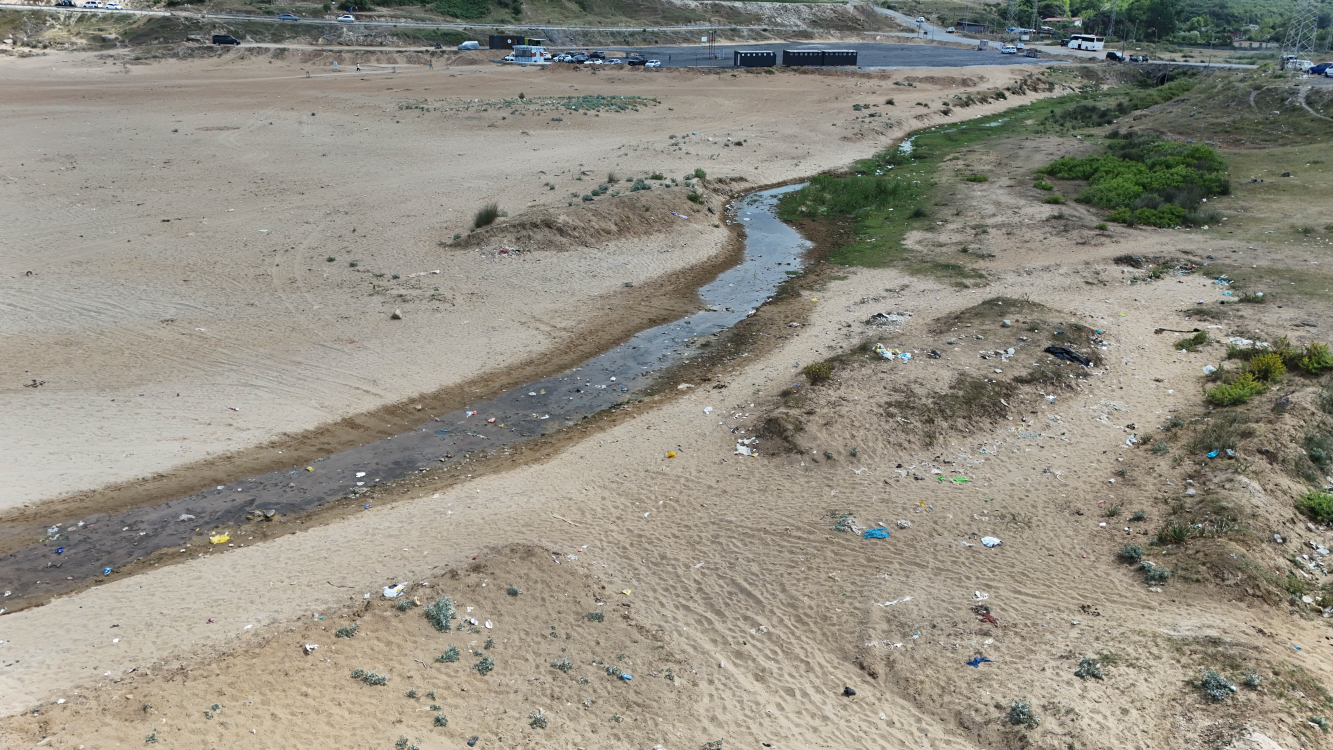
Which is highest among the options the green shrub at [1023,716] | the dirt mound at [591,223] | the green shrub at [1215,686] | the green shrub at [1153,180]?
the green shrub at [1153,180]

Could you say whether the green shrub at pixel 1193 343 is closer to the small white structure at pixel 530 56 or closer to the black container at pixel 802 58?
the black container at pixel 802 58

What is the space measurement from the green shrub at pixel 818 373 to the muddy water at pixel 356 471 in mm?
3409

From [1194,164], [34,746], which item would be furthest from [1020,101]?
[34,746]

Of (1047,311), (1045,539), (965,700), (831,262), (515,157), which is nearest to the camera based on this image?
(965,700)

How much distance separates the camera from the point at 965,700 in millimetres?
8922

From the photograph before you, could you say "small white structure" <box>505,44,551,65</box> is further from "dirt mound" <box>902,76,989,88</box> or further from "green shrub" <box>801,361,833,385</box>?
"green shrub" <box>801,361,833,385</box>

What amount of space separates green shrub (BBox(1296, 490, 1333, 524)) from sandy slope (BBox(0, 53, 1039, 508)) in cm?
1346

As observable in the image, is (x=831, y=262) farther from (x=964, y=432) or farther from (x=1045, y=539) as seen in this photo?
(x=1045, y=539)

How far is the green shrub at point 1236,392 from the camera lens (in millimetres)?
14961

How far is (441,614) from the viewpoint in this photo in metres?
9.91

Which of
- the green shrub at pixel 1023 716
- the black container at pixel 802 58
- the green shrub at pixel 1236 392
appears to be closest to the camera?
the green shrub at pixel 1023 716

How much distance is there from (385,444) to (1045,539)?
34.7 ft

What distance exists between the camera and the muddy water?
1156 centimetres

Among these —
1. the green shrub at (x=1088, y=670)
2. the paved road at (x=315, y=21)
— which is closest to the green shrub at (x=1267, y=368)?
the green shrub at (x=1088, y=670)
